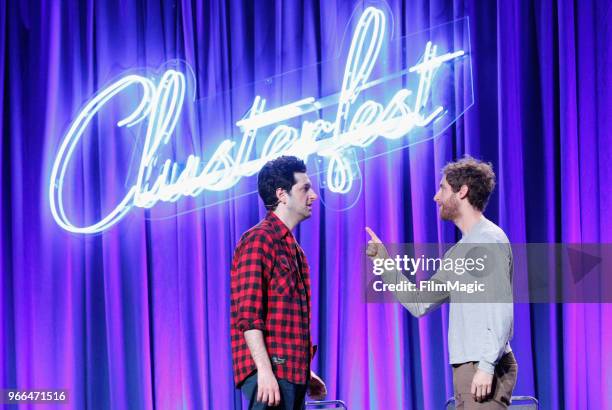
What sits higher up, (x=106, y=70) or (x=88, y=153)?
(x=106, y=70)

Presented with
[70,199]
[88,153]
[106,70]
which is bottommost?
[70,199]

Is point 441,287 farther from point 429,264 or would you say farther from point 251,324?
point 429,264

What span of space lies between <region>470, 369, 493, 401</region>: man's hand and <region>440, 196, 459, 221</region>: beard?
2.20 ft

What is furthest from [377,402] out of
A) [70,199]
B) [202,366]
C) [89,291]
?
[70,199]

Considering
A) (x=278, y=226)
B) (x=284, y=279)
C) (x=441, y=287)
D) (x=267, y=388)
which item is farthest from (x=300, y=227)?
(x=267, y=388)

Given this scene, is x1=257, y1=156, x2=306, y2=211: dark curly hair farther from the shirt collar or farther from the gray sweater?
the gray sweater

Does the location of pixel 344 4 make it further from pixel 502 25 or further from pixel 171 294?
pixel 171 294

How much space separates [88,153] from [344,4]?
→ 1869mm

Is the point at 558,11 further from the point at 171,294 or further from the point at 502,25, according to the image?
the point at 171,294

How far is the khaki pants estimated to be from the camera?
2705 mm

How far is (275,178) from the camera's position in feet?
9.28

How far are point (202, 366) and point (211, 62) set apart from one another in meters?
1.89

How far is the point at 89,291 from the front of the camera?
4.59 m

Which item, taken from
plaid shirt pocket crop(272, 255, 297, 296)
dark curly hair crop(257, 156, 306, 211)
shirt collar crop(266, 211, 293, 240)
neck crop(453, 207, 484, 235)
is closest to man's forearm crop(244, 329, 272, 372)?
plaid shirt pocket crop(272, 255, 297, 296)
